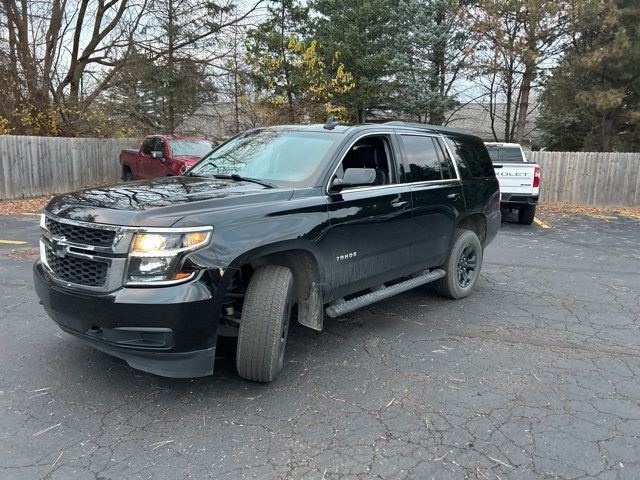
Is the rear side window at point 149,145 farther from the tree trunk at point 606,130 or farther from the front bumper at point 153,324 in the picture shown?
the tree trunk at point 606,130

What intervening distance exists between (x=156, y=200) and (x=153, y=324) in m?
0.85

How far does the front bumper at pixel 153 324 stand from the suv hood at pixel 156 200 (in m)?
0.45

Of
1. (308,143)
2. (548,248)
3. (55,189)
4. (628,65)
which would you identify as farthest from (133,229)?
(628,65)

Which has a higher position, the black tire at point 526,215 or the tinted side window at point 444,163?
the tinted side window at point 444,163

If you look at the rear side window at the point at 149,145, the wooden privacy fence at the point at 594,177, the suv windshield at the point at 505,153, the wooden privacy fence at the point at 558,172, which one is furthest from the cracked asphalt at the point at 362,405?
the wooden privacy fence at the point at 594,177

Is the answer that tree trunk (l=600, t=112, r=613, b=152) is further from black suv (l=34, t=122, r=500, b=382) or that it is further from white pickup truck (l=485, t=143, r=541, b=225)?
black suv (l=34, t=122, r=500, b=382)

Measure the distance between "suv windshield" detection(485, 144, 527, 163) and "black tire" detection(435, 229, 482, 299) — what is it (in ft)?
26.8

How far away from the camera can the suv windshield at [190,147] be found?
14.2m

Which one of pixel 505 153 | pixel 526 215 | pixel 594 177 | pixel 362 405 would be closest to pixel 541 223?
pixel 526 215

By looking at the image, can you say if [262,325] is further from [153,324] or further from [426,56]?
[426,56]

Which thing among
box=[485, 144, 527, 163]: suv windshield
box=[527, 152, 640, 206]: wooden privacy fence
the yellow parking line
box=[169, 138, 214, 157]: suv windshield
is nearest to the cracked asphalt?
the yellow parking line

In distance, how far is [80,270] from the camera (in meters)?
3.29

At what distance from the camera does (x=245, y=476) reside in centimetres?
272

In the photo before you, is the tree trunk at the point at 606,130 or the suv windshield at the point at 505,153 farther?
the tree trunk at the point at 606,130
